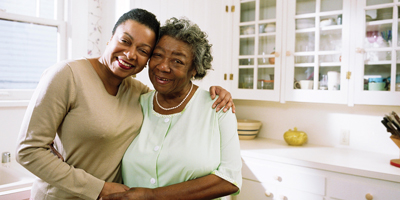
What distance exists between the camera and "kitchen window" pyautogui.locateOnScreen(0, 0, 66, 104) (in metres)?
1.96

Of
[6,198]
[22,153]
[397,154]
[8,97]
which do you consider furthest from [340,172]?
[8,97]

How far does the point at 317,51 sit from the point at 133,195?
1.73 metres

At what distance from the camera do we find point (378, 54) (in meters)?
2.01

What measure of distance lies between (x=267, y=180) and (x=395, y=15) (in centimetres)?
136

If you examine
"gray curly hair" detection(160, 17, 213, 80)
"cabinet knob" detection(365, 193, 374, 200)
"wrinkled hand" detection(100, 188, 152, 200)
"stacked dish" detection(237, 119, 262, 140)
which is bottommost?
"cabinet knob" detection(365, 193, 374, 200)

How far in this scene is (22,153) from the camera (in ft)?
3.26

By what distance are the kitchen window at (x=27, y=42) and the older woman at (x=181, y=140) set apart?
1.20 metres

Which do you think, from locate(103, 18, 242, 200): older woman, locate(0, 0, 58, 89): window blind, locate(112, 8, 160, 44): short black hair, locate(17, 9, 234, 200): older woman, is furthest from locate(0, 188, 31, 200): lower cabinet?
locate(112, 8, 160, 44): short black hair

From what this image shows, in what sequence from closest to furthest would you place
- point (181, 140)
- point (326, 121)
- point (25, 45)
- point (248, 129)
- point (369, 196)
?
point (181, 140) < point (369, 196) < point (25, 45) < point (326, 121) < point (248, 129)

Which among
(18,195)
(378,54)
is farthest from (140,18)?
(378,54)

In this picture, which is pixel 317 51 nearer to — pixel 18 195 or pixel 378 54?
pixel 378 54

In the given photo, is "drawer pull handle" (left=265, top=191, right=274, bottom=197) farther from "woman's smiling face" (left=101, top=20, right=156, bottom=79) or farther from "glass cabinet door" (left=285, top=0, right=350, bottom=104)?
"woman's smiling face" (left=101, top=20, right=156, bottom=79)

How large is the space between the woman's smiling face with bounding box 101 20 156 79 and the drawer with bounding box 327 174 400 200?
1.40 meters

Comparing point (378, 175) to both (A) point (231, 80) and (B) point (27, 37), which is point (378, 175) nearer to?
(A) point (231, 80)
